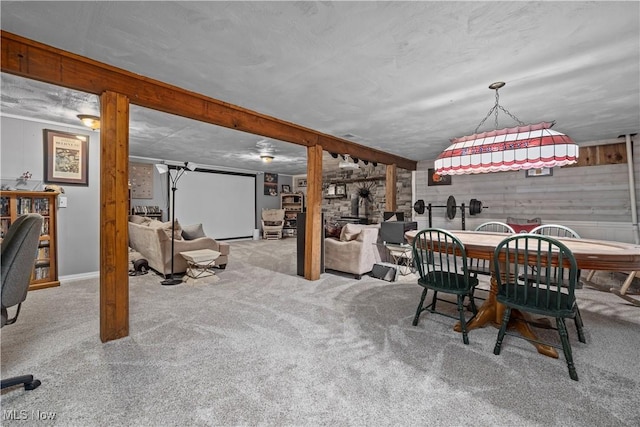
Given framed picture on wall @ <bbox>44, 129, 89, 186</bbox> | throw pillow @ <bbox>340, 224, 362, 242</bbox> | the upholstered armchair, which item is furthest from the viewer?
the upholstered armchair

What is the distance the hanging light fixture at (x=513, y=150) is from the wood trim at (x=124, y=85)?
2134 millimetres

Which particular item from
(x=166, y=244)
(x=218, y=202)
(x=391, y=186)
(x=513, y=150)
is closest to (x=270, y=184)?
(x=218, y=202)

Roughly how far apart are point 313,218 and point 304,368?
2472mm

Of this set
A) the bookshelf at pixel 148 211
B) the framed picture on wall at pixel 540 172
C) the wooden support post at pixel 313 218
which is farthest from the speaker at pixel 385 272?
the bookshelf at pixel 148 211

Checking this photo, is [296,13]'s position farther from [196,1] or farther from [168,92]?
[168,92]

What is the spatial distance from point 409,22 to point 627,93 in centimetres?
280

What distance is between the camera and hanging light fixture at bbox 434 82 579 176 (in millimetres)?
2434

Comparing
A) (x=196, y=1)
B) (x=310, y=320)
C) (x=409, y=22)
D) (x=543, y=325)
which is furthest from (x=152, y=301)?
(x=543, y=325)

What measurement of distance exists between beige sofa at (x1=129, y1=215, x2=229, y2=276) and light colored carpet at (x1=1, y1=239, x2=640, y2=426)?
113 cm

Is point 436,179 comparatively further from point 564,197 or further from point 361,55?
point 361,55

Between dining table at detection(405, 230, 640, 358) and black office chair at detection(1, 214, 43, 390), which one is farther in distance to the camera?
dining table at detection(405, 230, 640, 358)

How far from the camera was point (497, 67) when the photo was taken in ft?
7.63

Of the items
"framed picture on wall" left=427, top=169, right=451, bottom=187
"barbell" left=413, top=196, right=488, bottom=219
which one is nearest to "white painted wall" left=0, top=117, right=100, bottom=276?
"barbell" left=413, top=196, right=488, bottom=219

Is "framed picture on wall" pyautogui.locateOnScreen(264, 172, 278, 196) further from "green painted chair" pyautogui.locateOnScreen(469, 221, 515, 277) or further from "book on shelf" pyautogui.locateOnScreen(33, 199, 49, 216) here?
"green painted chair" pyautogui.locateOnScreen(469, 221, 515, 277)
